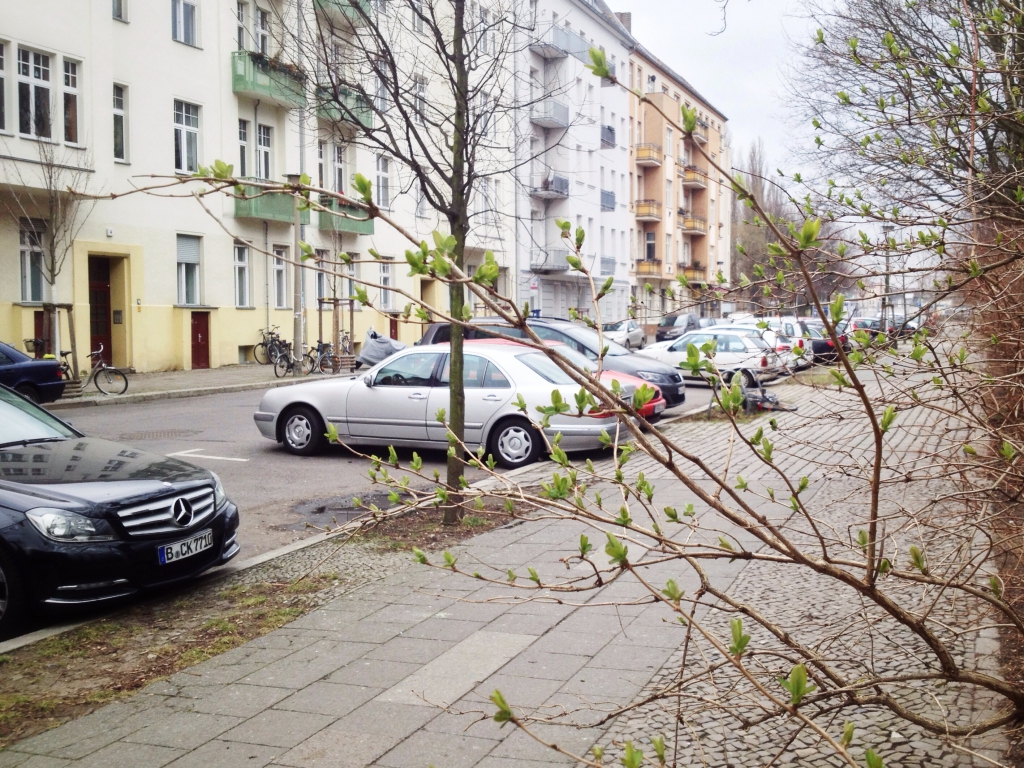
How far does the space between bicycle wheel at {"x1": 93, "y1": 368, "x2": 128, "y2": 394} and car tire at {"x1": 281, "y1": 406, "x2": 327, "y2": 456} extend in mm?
10358

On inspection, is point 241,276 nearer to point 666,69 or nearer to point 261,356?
point 261,356

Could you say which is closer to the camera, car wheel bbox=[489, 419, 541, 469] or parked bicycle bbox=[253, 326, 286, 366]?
car wheel bbox=[489, 419, 541, 469]

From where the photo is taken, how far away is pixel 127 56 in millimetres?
27922

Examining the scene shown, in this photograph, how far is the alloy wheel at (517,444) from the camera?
42.3 ft

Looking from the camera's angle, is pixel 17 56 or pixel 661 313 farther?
pixel 17 56

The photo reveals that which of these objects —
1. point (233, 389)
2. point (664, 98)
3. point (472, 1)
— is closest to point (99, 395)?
point (233, 389)

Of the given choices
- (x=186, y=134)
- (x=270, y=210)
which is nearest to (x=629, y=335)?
(x=270, y=210)

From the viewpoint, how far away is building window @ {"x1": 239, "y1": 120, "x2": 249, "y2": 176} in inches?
1286

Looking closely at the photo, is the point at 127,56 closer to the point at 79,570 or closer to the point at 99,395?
the point at 99,395

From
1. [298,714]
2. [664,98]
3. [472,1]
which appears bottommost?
[298,714]

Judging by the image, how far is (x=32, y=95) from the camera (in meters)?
24.8

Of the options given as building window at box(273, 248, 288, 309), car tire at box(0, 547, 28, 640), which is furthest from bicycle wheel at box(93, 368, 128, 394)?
car tire at box(0, 547, 28, 640)

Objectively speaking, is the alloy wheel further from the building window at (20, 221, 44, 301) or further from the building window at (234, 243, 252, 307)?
the building window at (234, 243, 252, 307)

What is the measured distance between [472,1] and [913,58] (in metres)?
5.82
